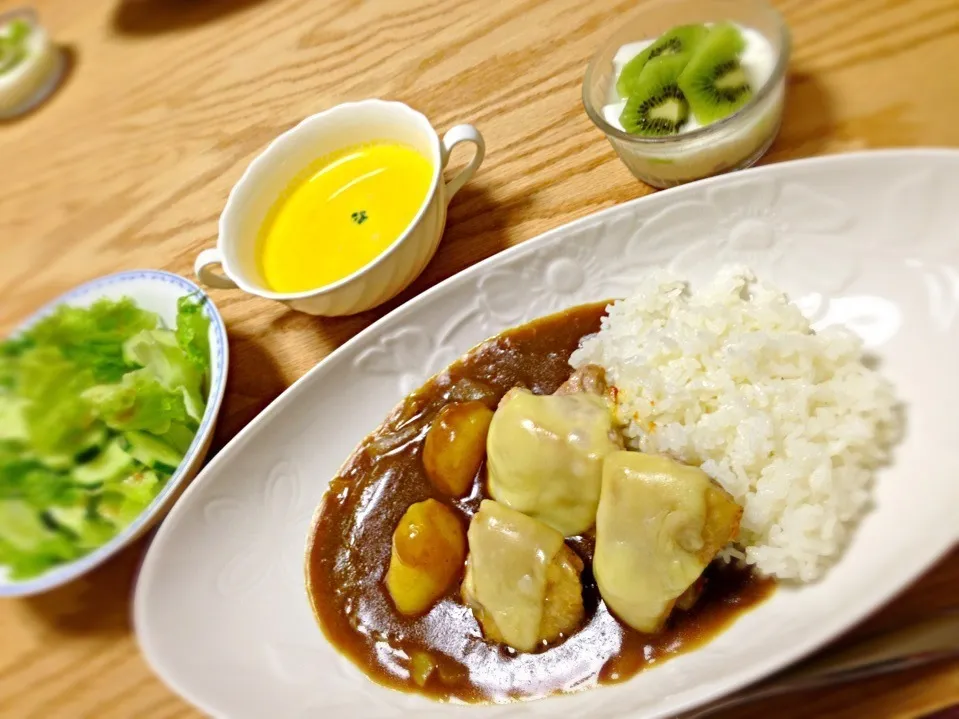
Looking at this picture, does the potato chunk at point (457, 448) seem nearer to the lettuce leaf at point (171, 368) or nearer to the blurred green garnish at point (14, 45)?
the lettuce leaf at point (171, 368)

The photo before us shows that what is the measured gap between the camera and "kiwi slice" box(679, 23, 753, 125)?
1.51 m

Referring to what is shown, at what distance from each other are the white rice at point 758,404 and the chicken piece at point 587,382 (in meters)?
0.02

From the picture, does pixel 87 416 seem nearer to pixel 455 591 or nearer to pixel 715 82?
pixel 455 591

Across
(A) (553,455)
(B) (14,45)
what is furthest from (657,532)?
(B) (14,45)

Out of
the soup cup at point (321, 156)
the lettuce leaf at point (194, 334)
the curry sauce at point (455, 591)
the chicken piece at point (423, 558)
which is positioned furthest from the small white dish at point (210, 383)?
the chicken piece at point (423, 558)

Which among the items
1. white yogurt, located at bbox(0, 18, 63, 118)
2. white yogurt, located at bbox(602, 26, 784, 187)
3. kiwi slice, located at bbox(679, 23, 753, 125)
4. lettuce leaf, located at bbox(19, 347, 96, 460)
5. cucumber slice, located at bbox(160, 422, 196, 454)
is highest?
white yogurt, located at bbox(0, 18, 63, 118)

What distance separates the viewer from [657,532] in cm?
123

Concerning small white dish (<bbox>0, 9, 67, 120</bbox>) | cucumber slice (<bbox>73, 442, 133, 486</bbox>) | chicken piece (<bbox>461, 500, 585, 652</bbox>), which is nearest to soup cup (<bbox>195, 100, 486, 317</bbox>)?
cucumber slice (<bbox>73, 442, 133, 486</bbox>)

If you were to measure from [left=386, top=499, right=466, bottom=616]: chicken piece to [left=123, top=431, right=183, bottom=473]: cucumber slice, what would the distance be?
54 cm

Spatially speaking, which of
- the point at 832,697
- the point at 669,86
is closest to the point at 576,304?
the point at 669,86

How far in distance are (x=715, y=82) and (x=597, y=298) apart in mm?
522

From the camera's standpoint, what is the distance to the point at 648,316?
5.04 feet

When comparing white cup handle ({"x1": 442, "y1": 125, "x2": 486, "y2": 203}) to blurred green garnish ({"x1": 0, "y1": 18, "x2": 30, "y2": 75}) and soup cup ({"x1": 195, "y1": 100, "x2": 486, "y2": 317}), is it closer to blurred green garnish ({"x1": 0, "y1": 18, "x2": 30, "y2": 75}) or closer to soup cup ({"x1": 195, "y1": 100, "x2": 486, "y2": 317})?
soup cup ({"x1": 195, "y1": 100, "x2": 486, "y2": 317})

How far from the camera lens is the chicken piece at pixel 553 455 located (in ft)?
4.51
